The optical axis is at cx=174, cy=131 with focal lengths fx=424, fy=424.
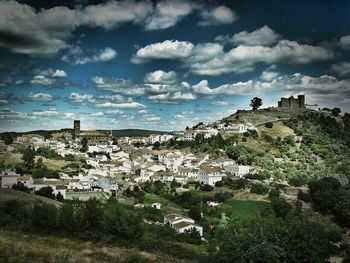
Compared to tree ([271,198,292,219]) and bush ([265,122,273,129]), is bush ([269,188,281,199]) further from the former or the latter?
bush ([265,122,273,129])

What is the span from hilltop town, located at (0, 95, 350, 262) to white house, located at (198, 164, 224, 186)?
0.22 ft

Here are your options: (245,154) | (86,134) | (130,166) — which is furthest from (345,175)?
(86,134)

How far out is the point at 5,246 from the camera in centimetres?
659

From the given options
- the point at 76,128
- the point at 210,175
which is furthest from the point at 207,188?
the point at 76,128

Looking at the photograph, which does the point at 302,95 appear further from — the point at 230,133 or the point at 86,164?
the point at 86,164

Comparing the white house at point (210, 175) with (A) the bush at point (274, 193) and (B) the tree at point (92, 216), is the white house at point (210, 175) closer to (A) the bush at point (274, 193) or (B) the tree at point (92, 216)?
(A) the bush at point (274, 193)

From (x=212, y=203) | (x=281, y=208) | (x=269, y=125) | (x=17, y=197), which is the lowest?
(x=212, y=203)

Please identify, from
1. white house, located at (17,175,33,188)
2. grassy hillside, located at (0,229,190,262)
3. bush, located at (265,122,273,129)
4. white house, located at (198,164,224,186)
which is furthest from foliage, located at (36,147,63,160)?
grassy hillside, located at (0,229,190,262)

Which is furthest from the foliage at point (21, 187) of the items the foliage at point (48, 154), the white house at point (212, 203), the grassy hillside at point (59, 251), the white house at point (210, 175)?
the foliage at point (48, 154)

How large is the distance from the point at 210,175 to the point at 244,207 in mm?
5880

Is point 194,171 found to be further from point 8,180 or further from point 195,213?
point 8,180

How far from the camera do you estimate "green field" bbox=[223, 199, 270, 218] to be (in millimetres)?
21781

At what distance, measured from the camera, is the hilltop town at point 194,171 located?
2230 centimetres

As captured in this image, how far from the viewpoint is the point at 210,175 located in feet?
94.3
